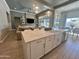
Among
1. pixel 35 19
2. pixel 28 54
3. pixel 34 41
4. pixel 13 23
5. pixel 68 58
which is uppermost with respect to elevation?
pixel 35 19

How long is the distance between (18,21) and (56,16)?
6.15m

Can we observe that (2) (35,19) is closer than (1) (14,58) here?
No

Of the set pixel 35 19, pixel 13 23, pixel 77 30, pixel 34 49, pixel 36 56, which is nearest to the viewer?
pixel 34 49

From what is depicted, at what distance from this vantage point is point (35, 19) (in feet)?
37.2

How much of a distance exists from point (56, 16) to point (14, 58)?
6514 millimetres

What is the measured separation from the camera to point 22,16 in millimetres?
9875

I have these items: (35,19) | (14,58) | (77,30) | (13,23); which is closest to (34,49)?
(14,58)

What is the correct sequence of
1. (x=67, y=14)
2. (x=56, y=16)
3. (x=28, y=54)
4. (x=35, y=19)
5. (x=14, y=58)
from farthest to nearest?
(x=35, y=19) < (x=67, y=14) < (x=56, y=16) < (x=14, y=58) < (x=28, y=54)

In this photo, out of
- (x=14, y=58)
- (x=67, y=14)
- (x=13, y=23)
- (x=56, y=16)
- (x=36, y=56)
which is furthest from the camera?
(x=13, y=23)

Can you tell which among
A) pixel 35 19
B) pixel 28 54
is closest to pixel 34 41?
pixel 28 54

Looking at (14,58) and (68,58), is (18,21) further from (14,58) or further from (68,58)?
(68,58)

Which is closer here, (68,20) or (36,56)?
(36,56)

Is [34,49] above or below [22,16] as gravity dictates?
below

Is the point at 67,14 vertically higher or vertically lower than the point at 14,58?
higher
